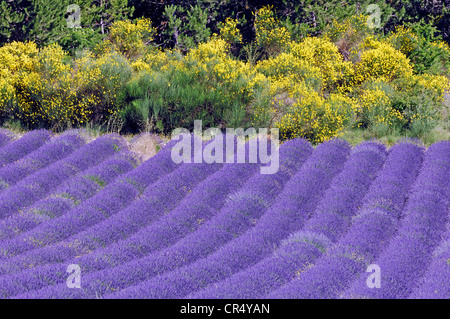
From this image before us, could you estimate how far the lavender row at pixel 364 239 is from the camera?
5.09 m

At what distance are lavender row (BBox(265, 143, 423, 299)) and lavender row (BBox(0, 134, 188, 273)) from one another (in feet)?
10.1

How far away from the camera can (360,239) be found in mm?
6281

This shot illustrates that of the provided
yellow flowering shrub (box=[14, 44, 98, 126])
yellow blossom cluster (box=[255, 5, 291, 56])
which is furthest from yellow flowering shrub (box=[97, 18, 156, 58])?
yellow flowering shrub (box=[14, 44, 98, 126])

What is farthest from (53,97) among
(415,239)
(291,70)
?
(415,239)

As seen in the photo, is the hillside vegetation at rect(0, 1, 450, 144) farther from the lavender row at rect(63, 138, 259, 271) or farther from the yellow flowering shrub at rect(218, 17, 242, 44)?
the lavender row at rect(63, 138, 259, 271)

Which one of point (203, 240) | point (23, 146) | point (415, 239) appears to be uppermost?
point (415, 239)

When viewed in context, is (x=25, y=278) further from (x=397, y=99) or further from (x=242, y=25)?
(x=242, y=25)

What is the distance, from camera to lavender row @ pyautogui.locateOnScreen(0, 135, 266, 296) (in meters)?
5.39

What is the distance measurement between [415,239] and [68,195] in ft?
16.3

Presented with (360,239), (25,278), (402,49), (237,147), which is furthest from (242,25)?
(25,278)

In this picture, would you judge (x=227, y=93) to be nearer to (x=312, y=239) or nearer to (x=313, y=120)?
(x=313, y=120)

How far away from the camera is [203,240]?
6512 millimetres

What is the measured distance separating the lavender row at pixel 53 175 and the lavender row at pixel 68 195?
0.69ft

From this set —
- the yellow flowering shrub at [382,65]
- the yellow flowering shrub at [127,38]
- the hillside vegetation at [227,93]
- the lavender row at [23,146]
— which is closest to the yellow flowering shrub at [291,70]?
the hillside vegetation at [227,93]
